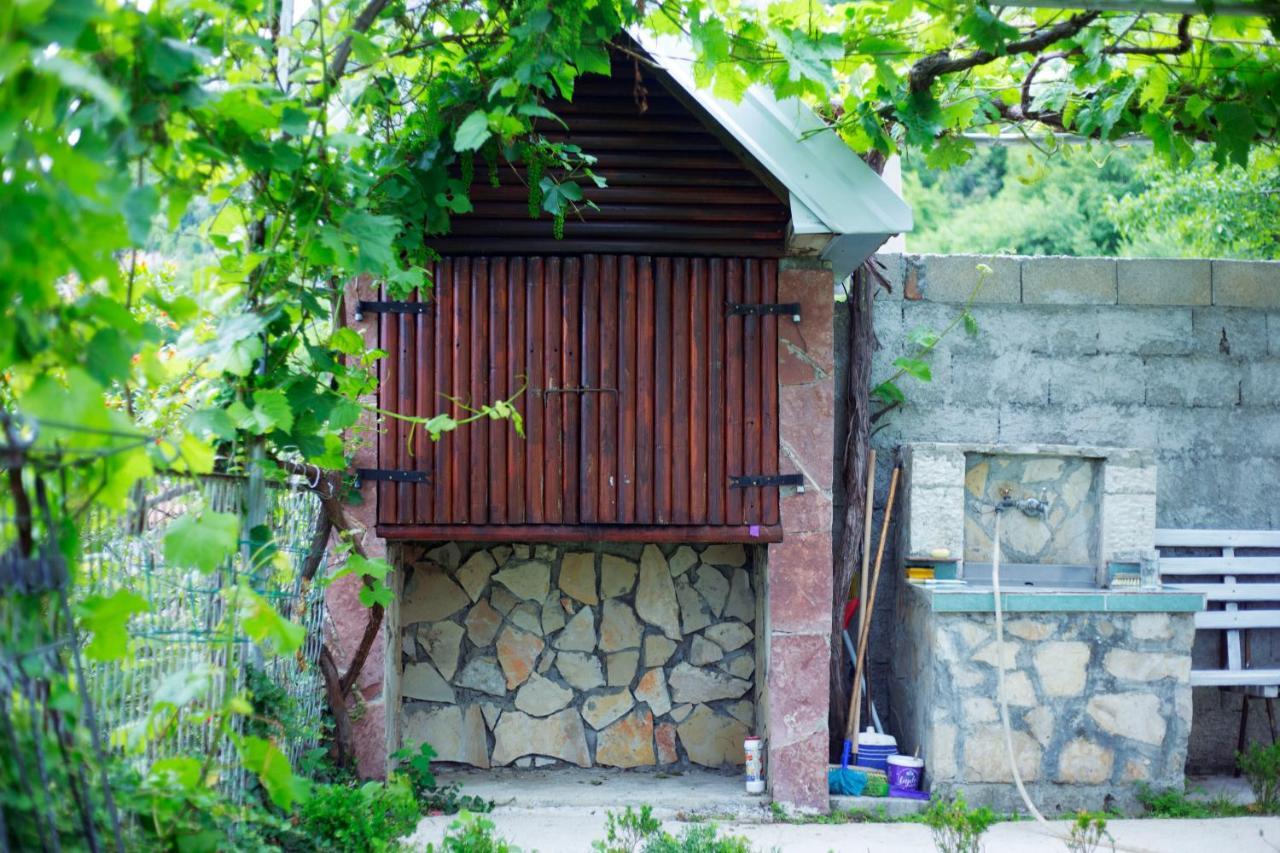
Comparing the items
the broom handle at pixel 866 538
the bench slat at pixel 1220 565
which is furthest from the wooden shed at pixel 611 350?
the bench slat at pixel 1220 565

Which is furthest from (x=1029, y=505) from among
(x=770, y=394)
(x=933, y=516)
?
(x=770, y=394)

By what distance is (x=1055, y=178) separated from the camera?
18297 millimetres

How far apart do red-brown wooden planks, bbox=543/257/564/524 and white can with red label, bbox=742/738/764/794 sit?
1471 millimetres

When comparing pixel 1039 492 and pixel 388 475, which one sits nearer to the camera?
pixel 388 475

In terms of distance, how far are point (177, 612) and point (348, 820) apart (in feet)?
3.66

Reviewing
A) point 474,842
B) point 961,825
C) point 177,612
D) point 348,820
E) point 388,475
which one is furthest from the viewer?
point 388,475

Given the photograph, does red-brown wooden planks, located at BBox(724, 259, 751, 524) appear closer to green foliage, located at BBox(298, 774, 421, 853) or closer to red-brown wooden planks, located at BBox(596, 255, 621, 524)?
red-brown wooden planks, located at BBox(596, 255, 621, 524)

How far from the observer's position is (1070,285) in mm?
6539

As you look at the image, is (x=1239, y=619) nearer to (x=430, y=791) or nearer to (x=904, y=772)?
(x=904, y=772)

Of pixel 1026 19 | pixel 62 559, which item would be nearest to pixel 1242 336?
pixel 1026 19

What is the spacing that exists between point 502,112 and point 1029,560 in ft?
13.0

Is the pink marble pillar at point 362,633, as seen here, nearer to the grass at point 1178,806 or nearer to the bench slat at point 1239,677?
the grass at point 1178,806

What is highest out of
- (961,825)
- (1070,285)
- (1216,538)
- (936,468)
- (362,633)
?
(1070,285)

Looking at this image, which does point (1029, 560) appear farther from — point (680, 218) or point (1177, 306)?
point (680, 218)
